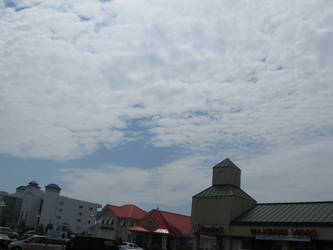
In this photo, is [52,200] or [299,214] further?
[52,200]

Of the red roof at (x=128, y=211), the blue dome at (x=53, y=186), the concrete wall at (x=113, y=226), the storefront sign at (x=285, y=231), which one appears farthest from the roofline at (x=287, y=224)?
the blue dome at (x=53, y=186)

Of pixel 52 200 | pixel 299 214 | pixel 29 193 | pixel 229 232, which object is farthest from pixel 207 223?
pixel 29 193

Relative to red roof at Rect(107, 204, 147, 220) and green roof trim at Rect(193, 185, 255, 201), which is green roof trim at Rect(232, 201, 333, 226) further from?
red roof at Rect(107, 204, 147, 220)

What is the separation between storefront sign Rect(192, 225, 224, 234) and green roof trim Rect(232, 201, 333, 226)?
5.74 feet

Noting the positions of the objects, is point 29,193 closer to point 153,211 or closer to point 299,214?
point 153,211

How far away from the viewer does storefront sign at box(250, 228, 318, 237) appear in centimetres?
2970

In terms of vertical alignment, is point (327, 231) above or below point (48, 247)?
above

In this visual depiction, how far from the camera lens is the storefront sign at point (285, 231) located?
97.5 ft

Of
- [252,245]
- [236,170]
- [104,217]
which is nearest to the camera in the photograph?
[252,245]

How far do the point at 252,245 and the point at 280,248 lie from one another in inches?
120

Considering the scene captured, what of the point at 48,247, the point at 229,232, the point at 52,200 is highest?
the point at 52,200

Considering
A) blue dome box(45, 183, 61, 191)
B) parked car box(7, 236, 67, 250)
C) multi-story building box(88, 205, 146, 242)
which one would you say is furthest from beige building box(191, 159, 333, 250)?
blue dome box(45, 183, 61, 191)

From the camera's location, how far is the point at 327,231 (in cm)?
2905

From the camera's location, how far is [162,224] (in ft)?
178
